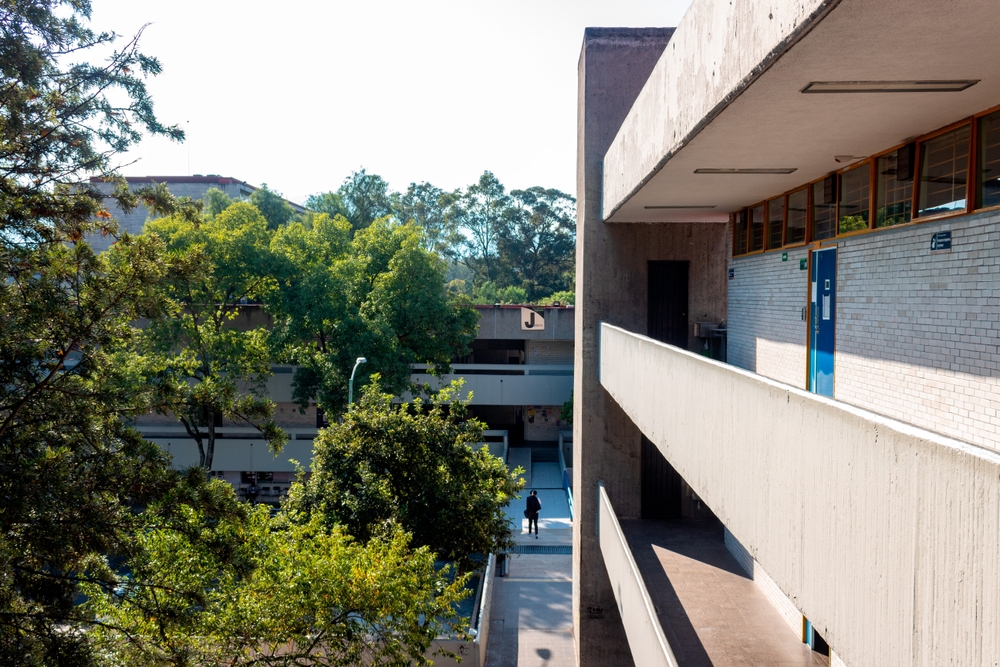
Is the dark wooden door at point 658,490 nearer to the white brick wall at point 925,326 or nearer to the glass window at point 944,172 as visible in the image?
the white brick wall at point 925,326

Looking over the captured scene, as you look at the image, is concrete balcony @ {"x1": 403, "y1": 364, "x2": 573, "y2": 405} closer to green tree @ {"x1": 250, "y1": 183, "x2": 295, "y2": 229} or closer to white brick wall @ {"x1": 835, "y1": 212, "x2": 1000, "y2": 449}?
green tree @ {"x1": 250, "y1": 183, "x2": 295, "y2": 229}

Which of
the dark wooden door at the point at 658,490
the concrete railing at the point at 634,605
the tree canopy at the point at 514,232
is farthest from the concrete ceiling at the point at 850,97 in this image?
the tree canopy at the point at 514,232

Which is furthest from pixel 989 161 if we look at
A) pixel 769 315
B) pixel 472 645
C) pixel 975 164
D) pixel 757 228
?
pixel 472 645

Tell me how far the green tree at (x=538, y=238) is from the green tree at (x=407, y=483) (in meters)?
48.0

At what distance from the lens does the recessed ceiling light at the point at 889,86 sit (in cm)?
445

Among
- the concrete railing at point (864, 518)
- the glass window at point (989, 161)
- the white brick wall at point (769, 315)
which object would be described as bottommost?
the concrete railing at point (864, 518)

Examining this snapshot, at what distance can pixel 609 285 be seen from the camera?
44.7 ft

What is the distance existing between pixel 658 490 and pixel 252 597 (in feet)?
24.1

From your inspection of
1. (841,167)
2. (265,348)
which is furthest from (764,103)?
(265,348)

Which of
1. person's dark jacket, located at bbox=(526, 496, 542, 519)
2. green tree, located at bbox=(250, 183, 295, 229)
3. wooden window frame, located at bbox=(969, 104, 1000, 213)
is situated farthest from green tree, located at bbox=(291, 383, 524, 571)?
green tree, located at bbox=(250, 183, 295, 229)

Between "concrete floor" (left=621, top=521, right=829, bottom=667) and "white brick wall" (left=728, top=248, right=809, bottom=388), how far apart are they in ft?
9.33

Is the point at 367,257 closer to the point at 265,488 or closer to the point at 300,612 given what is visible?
the point at 265,488

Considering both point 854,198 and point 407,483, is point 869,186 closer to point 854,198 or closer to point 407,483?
point 854,198

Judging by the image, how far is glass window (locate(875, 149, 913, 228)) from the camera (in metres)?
6.42
